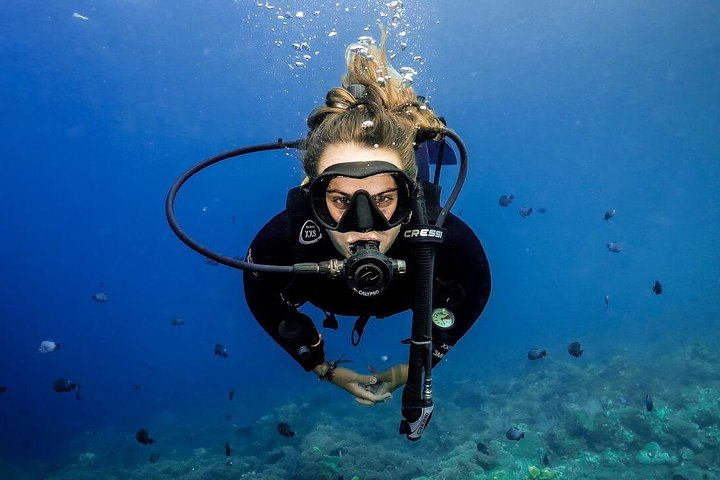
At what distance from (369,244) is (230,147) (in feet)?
172

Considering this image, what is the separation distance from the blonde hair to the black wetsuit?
685 millimetres

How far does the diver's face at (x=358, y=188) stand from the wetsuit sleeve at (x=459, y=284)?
81 centimetres

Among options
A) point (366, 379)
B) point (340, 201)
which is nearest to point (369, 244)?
point (340, 201)

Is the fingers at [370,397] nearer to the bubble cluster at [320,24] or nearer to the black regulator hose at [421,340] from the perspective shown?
the black regulator hose at [421,340]

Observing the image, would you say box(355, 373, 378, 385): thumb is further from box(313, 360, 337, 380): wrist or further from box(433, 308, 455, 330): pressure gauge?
box(433, 308, 455, 330): pressure gauge

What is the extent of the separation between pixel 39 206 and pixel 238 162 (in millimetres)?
27476

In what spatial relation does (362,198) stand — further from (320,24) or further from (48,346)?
(320,24)

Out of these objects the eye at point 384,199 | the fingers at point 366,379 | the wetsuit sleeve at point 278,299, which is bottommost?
the fingers at point 366,379

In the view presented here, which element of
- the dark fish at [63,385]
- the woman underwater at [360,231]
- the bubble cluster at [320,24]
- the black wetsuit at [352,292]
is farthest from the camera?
the bubble cluster at [320,24]

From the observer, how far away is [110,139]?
47.2 meters

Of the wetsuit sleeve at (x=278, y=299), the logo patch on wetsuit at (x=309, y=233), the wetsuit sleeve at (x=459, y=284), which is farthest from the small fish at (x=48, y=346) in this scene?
the wetsuit sleeve at (x=459, y=284)

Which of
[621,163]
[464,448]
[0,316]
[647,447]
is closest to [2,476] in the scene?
[464,448]

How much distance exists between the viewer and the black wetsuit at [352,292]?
12.4ft

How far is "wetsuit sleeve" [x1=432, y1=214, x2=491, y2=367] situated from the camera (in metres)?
3.89
